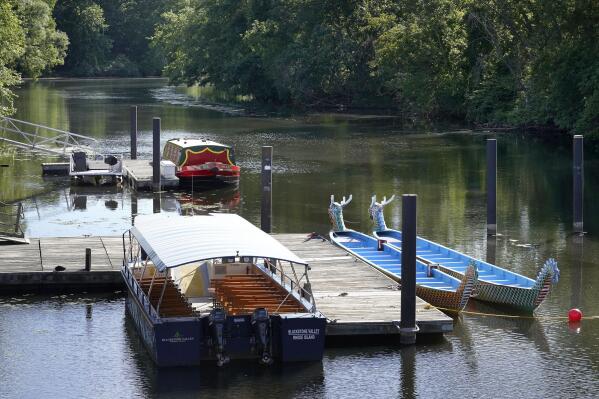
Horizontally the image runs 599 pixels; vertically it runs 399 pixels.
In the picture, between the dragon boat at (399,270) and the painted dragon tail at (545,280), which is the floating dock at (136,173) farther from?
the painted dragon tail at (545,280)

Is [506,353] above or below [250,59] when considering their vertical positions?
below

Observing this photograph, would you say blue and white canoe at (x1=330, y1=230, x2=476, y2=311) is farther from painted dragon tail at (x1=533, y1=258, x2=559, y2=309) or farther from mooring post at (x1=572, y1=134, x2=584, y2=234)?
mooring post at (x1=572, y1=134, x2=584, y2=234)

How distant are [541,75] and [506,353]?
43013 mm

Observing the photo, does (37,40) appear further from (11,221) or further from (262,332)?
(262,332)

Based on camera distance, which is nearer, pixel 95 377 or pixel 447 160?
pixel 95 377

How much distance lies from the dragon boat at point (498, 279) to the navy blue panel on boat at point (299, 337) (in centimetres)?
516

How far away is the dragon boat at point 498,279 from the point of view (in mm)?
A: 28484

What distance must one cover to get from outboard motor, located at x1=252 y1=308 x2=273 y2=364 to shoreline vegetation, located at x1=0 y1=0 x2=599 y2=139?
37.2 m

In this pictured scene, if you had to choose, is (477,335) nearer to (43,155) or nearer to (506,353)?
(506,353)

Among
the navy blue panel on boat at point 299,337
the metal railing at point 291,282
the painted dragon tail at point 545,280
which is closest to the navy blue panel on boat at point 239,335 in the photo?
the navy blue panel on boat at point 299,337

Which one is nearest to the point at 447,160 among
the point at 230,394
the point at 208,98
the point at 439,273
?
the point at 439,273

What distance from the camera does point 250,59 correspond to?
4058 inches

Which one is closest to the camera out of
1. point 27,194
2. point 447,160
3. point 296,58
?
point 27,194

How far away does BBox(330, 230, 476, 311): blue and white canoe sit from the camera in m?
28.5
